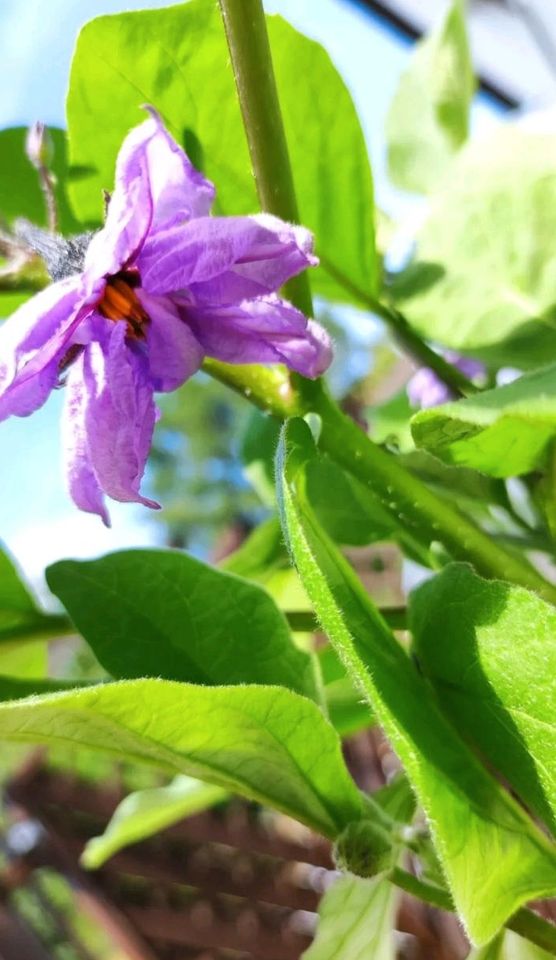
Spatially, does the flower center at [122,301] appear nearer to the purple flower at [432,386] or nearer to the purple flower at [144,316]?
the purple flower at [144,316]

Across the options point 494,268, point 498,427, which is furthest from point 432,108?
point 498,427

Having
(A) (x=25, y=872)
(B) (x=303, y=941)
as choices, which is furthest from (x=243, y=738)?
(A) (x=25, y=872)

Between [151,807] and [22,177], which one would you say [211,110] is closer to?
[22,177]

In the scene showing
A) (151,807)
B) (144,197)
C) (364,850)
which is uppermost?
(144,197)

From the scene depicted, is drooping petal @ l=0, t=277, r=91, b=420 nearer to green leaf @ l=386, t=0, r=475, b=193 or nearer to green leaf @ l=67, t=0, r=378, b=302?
green leaf @ l=67, t=0, r=378, b=302

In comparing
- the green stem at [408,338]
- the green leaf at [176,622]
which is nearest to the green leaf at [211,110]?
the green stem at [408,338]
